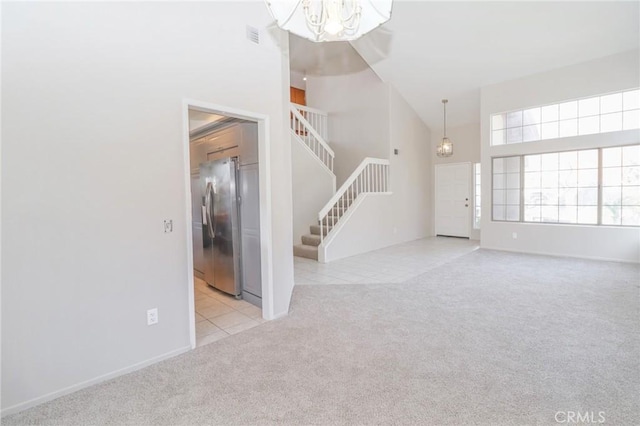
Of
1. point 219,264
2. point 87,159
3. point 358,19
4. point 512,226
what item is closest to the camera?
point 358,19

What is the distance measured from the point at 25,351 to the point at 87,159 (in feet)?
3.89

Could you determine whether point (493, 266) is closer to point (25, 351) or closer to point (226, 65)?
point (226, 65)

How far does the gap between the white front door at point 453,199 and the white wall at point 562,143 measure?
1505mm

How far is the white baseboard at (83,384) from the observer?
1844 mm

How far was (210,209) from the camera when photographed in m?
4.08

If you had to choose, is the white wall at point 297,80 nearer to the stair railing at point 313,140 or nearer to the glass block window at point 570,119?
the stair railing at point 313,140

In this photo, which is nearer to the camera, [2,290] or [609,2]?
[2,290]

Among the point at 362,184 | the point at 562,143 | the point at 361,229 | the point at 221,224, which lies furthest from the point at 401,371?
the point at 562,143

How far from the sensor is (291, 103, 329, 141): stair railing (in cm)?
806

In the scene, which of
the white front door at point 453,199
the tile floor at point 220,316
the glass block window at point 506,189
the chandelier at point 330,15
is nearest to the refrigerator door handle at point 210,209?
the tile floor at point 220,316

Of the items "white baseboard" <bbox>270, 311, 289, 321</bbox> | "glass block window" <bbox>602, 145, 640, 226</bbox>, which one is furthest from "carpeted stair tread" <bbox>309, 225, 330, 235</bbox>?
"glass block window" <bbox>602, 145, 640, 226</bbox>

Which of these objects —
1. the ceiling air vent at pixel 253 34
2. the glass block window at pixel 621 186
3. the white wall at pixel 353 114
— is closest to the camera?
the ceiling air vent at pixel 253 34

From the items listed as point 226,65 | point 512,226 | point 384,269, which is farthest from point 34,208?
point 512,226

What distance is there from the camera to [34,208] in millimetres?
1865
